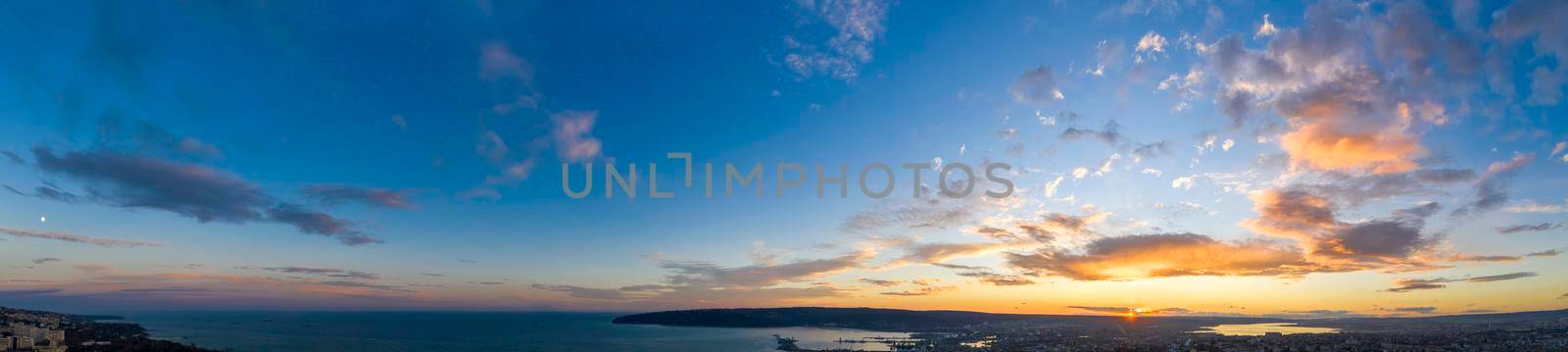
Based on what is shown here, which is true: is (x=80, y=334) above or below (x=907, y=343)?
above

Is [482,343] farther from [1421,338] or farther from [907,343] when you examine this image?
[1421,338]

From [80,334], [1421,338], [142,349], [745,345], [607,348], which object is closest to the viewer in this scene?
→ [142,349]

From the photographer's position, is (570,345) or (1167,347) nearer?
(1167,347)

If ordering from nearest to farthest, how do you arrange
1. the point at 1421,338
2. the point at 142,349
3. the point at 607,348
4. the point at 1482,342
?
the point at 142,349 → the point at 1482,342 → the point at 1421,338 → the point at 607,348

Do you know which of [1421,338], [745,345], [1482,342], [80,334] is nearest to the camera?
[80,334]

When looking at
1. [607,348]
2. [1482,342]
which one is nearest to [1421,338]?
[1482,342]

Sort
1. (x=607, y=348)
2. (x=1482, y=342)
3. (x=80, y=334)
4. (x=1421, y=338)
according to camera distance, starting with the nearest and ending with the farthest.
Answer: (x=80, y=334), (x=1482, y=342), (x=1421, y=338), (x=607, y=348)

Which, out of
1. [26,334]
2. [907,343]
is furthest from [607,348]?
[26,334]

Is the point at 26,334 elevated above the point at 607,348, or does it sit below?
above

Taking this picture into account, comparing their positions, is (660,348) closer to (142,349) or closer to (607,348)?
(607,348)
